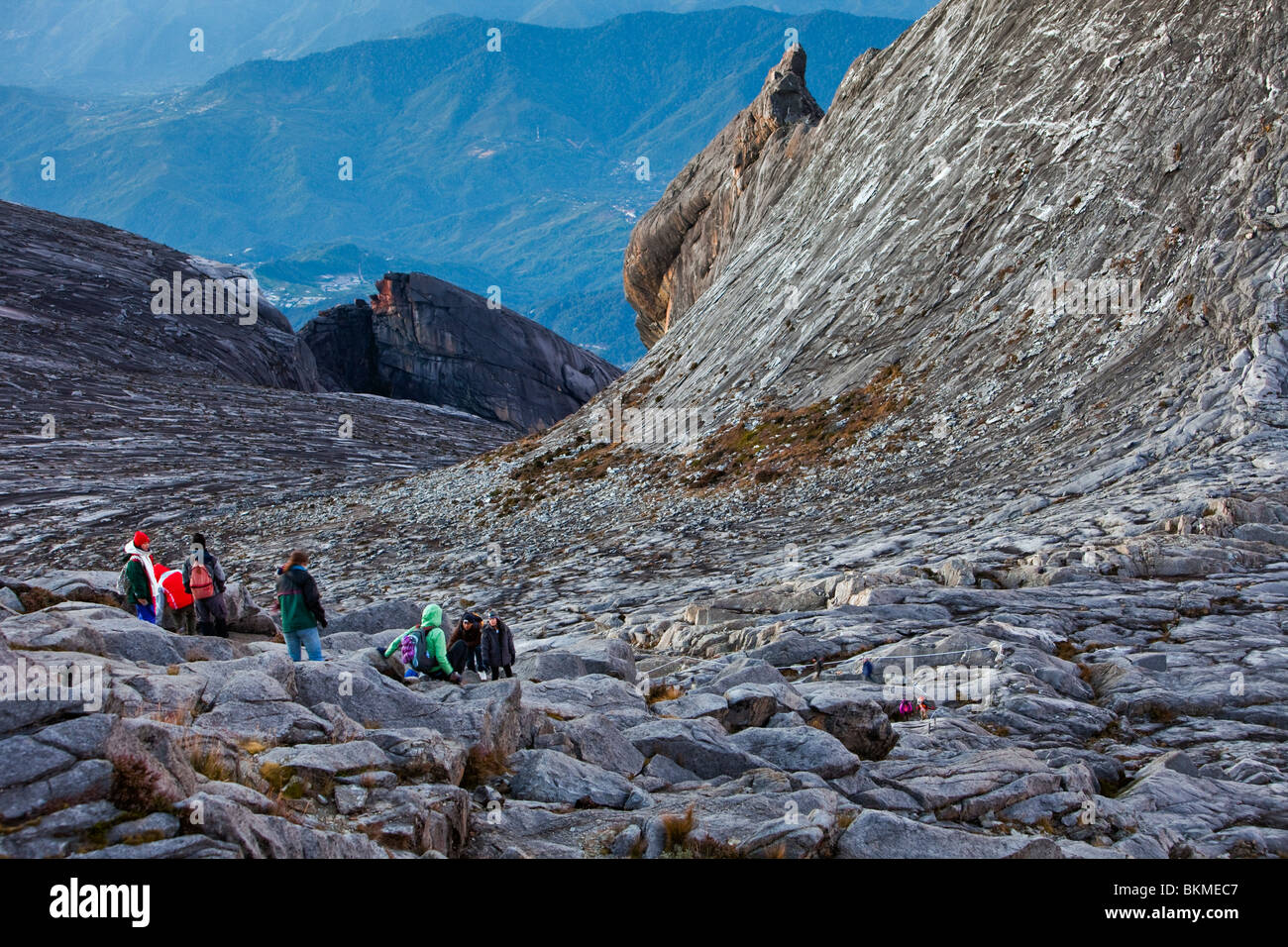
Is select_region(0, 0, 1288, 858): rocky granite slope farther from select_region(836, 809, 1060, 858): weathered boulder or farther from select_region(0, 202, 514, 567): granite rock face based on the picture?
select_region(0, 202, 514, 567): granite rock face

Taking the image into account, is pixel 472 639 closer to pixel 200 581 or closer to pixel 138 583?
pixel 200 581

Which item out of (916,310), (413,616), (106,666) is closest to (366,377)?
(916,310)

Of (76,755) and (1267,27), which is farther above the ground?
(1267,27)

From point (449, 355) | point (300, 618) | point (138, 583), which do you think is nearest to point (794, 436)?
point (300, 618)

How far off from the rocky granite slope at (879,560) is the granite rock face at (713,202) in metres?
3.90

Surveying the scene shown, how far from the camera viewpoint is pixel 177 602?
20391 millimetres

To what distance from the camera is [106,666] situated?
465 inches

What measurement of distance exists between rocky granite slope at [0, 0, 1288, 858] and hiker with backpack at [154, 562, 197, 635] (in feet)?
7.22

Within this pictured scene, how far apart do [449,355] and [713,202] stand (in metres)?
52.8

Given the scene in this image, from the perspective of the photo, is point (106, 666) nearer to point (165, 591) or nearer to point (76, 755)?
point (76, 755)

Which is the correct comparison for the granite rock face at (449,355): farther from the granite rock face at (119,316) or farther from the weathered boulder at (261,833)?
the weathered boulder at (261,833)

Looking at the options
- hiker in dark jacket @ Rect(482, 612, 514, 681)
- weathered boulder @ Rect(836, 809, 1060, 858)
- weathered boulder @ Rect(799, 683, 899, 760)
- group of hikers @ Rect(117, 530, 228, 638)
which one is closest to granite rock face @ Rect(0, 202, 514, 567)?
group of hikers @ Rect(117, 530, 228, 638)

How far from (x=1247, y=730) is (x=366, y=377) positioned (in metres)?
108
